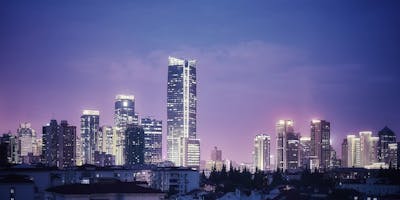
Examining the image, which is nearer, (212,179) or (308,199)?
(308,199)

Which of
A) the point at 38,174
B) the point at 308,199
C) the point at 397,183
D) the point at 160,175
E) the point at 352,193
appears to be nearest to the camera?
the point at 38,174

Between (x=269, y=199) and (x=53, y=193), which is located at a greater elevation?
(x=53, y=193)

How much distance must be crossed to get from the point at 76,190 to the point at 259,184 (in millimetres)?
80940

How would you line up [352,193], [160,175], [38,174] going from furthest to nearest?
[160,175] → [352,193] → [38,174]

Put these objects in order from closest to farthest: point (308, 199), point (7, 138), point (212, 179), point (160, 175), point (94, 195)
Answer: point (94, 195)
point (308, 199)
point (160, 175)
point (212, 179)
point (7, 138)

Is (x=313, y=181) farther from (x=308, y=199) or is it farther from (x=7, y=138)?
(x=7, y=138)

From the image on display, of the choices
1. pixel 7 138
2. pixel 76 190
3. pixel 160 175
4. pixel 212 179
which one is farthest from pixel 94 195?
pixel 7 138

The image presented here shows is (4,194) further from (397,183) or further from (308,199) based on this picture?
(397,183)

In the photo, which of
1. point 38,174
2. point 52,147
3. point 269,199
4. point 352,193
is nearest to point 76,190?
point 38,174

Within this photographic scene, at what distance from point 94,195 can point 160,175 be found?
78.4 meters

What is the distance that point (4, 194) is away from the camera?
4091 centimetres

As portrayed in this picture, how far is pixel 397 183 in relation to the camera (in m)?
95.9

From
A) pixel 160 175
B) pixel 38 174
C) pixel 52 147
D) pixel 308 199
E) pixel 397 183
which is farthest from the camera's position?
pixel 52 147

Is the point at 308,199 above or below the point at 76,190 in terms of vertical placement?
below
